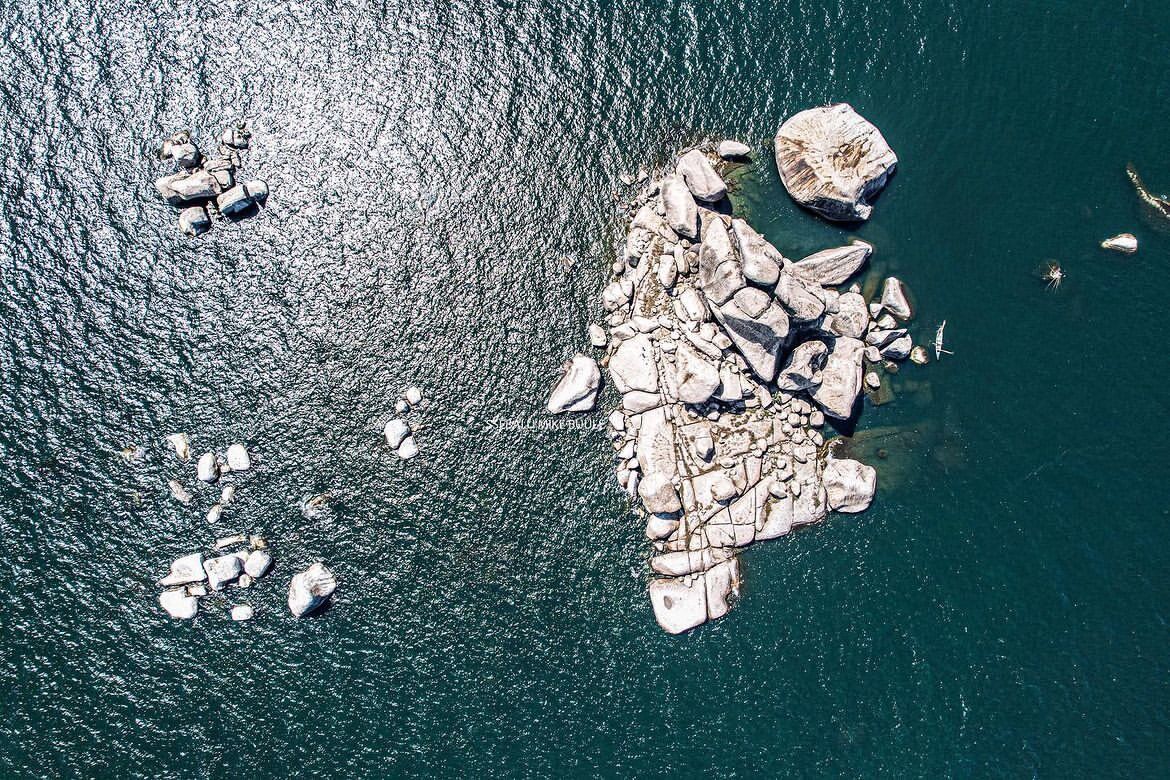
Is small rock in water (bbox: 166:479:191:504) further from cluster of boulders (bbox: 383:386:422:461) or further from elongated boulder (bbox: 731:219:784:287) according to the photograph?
elongated boulder (bbox: 731:219:784:287)

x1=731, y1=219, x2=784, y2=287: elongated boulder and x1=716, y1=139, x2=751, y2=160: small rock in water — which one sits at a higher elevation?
x1=716, y1=139, x2=751, y2=160: small rock in water

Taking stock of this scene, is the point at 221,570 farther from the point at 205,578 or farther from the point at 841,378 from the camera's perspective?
the point at 841,378

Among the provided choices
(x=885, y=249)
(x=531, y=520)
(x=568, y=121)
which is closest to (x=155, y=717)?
(x=531, y=520)

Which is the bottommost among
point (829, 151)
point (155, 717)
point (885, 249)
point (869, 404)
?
point (155, 717)

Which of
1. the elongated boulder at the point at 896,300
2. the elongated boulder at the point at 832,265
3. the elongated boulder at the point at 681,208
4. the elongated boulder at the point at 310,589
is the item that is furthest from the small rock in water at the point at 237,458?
the elongated boulder at the point at 896,300

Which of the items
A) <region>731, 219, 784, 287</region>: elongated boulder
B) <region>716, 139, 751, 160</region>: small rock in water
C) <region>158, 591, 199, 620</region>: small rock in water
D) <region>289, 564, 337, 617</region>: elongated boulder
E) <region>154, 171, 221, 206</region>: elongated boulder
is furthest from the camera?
<region>716, 139, 751, 160</region>: small rock in water

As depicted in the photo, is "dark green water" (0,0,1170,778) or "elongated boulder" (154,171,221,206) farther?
"elongated boulder" (154,171,221,206)

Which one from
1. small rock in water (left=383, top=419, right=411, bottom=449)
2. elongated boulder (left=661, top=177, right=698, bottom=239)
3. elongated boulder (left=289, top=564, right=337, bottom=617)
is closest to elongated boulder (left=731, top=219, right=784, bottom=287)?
elongated boulder (left=661, top=177, right=698, bottom=239)

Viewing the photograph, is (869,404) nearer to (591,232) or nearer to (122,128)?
(591,232)
